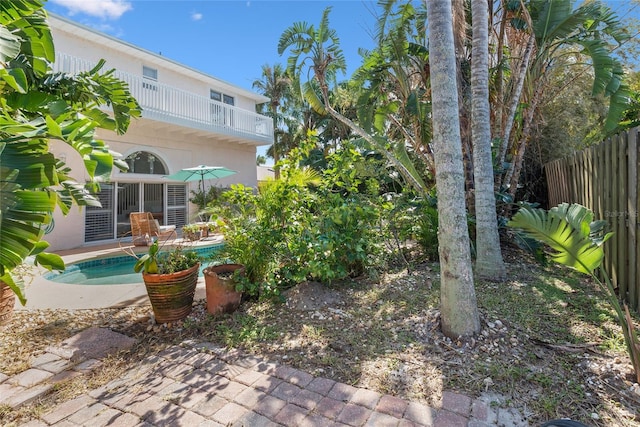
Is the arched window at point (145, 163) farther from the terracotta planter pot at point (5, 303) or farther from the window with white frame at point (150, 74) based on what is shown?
the terracotta planter pot at point (5, 303)

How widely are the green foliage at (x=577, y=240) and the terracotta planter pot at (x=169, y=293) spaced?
A: 13.1ft

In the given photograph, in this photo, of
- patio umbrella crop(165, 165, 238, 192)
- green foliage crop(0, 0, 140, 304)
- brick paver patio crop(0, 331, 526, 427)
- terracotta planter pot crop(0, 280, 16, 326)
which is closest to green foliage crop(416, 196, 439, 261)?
brick paver patio crop(0, 331, 526, 427)

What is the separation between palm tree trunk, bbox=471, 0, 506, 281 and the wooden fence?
4.61 ft

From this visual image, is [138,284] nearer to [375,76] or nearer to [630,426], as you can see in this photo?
[630,426]

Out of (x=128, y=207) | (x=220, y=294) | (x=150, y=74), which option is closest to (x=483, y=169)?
(x=220, y=294)

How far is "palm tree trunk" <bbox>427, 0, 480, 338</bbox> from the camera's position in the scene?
10.6 feet

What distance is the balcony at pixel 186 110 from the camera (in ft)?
36.3

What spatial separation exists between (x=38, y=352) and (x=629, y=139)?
7454 mm

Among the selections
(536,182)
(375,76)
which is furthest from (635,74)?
(375,76)

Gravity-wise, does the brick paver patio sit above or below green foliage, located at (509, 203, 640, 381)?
below

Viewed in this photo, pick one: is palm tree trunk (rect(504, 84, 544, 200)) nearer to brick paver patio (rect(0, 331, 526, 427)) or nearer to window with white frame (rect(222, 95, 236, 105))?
brick paver patio (rect(0, 331, 526, 427))

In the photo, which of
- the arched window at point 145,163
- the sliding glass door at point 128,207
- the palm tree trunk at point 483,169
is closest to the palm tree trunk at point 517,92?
the palm tree trunk at point 483,169

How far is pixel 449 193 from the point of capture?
3.28 m

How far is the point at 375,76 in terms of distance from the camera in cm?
870
